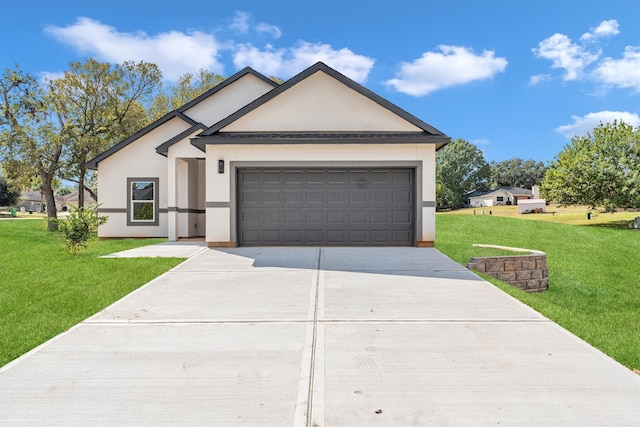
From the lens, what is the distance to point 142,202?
1678 cm

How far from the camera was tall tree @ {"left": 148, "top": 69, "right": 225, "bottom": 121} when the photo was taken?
1186 inches

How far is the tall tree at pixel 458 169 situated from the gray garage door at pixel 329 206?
6447 centimetres

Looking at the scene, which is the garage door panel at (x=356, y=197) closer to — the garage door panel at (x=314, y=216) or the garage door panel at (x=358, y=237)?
the garage door panel at (x=358, y=237)

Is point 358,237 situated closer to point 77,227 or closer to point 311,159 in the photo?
point 311,159

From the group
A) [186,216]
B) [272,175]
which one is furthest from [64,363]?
[186,216]

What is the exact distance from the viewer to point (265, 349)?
169 inches

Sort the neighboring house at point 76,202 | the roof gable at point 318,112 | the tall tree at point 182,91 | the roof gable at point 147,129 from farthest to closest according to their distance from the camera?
the tall tree at point 182,91 < the roof gable at point 147,129 < the neighboring house at point 76,202 < the roof gable at point 318,112

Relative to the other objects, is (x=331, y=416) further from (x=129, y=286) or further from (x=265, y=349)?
(x=129, y=286)

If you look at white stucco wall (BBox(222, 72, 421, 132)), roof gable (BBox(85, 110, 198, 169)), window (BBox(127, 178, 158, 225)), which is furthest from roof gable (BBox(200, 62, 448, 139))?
window (BBox(127, 178, 158, 225))

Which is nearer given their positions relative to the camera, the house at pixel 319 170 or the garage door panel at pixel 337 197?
the house at pixel 319 170

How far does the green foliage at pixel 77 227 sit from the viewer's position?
35.4 feet

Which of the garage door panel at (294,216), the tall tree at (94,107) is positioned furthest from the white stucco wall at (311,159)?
the tall tree at (94,107)

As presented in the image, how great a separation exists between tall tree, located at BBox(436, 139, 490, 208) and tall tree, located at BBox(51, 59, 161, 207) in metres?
58.5

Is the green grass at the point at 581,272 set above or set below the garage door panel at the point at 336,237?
below
